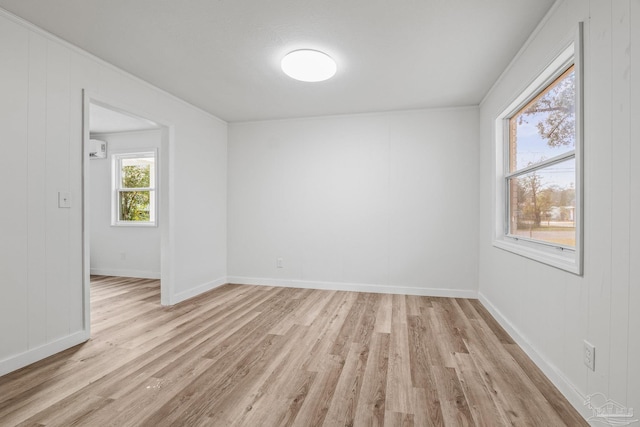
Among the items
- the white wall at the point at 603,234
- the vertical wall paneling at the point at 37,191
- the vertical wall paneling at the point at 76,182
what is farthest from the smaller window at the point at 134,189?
the white wall at the point at 603,234

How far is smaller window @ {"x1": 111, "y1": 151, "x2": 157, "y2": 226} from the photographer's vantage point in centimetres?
532

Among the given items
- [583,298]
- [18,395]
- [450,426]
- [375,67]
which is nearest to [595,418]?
[583,298]

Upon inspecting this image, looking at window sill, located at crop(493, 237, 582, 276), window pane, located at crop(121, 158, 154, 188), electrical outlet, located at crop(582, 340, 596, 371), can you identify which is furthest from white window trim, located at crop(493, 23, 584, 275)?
window pane, located at crop(121, 158, 154, 188)

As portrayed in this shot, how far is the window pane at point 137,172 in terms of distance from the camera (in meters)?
5.36

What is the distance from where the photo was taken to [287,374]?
82.8 inches

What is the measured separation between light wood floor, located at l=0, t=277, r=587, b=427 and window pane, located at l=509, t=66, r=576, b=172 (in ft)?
5.20

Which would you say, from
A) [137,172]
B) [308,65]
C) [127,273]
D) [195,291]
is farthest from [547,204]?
[127,273]

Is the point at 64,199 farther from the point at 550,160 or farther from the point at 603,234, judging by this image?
the point at 550,160

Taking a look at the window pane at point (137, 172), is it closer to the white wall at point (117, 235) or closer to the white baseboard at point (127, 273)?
the white wall at point (117, 235)

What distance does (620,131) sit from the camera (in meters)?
1.42

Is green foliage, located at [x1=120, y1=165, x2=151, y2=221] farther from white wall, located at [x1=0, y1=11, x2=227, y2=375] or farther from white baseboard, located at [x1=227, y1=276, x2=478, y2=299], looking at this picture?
white wall, located at [x1=0, y1=11, x2=227, y2=375]

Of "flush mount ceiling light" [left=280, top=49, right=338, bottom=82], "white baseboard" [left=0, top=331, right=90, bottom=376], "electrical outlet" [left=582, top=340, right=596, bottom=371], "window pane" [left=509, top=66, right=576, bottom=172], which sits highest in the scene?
"flush mount ceiling light" [left=280, top=49, right=338, bottom=82]

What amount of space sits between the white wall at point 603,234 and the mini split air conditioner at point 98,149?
6.24 m

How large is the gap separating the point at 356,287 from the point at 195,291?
7.23 feet
